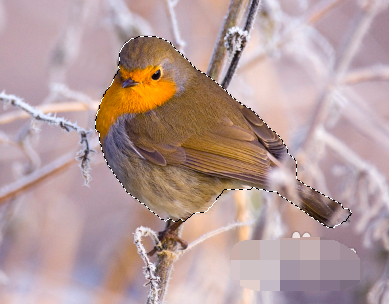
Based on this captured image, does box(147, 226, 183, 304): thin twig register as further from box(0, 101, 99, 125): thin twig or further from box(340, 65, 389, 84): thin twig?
box(340, 65, 389, 84): thin twig

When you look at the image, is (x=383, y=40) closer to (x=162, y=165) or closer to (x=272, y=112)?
(x=272, y=112)

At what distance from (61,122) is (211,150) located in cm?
66

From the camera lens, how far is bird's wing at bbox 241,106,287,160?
193 cm

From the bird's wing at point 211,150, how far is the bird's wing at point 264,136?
0.03 metres

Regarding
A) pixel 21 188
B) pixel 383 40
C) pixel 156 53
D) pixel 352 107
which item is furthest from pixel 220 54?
pixel 383 40

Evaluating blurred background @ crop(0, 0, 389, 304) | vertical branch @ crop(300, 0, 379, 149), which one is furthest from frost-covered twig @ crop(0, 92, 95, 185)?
vertical branch @ crop(300, 0, 379, 149)

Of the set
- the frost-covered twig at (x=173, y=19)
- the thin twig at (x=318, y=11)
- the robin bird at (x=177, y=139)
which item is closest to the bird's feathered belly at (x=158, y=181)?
the robin bird at (x=177, y=139)

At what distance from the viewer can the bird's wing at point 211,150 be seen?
1906mm

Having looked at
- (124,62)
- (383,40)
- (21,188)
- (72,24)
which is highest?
(383,40)

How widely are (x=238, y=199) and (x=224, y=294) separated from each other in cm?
39

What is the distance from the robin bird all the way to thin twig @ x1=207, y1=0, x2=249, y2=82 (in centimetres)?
8

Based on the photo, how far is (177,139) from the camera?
1.95 metres

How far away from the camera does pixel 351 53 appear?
212 centimetres

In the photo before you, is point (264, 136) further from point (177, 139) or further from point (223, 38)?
point (223, 38)
